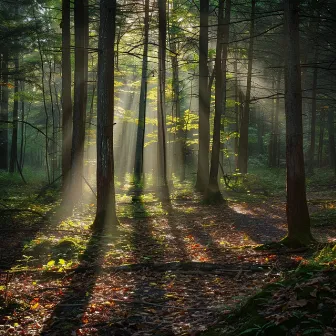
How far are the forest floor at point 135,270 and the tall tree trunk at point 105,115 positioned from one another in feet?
2.24

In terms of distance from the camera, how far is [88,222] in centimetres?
1310

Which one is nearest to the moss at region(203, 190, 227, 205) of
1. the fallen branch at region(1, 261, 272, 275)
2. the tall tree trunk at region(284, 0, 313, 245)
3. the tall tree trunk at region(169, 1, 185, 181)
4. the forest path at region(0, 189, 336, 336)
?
the forest path at region(0, 189, 336, 336)

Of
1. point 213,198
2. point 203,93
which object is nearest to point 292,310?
point 213,198

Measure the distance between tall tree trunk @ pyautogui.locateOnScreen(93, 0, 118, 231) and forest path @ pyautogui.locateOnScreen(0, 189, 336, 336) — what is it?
0.74 meters

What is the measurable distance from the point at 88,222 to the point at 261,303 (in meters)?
9.15

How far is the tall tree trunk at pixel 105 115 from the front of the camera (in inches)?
446

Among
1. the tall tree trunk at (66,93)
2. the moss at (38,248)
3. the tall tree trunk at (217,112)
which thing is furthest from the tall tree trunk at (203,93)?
the moss at (38,248)

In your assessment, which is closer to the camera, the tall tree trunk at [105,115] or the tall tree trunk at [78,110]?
the tall tree trunk at [105,115]

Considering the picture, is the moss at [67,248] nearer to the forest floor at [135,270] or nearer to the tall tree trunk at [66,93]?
the forest floor at [135,270]

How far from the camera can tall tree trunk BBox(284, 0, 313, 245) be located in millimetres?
8602

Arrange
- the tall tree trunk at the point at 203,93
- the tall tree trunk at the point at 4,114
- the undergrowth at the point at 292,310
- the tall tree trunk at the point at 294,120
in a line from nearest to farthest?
the undergrowth at the point at 292,310
the tall tree trunk at the point at 294,120
the tall tree trunk at the point at 203,93
the tall tree trunk at the point at 4,114

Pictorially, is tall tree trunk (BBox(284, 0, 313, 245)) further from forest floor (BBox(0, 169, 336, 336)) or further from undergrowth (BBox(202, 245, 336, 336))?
undergrowth (BBox(202, 245, 336, 336))

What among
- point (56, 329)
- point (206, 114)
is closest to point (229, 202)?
point (206, 114)

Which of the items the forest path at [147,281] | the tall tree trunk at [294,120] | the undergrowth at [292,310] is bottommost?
the forest path at [147,281]
